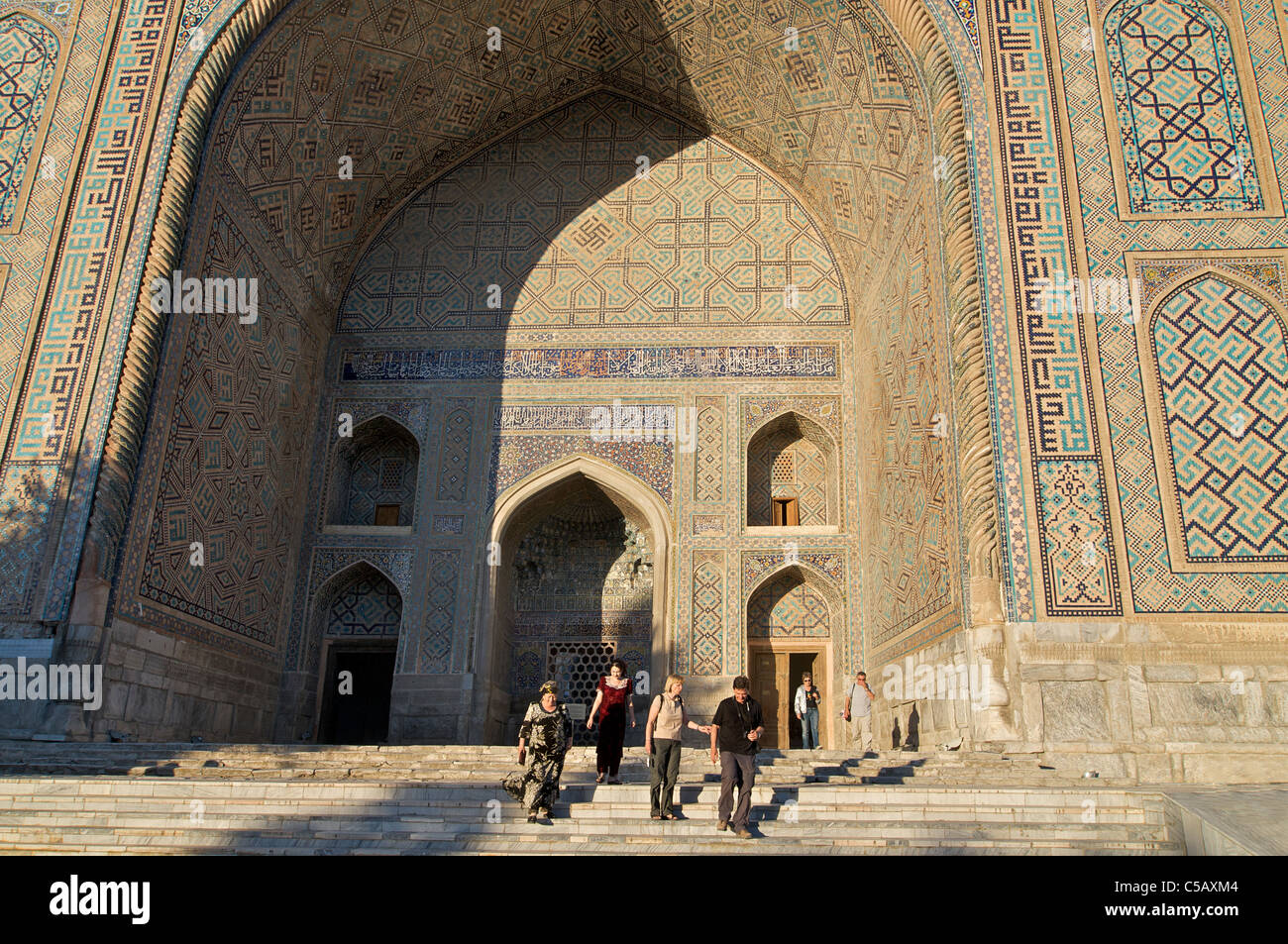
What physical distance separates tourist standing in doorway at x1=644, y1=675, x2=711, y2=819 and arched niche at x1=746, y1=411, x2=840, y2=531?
520 cm

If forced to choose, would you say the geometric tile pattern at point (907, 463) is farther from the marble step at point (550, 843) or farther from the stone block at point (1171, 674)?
the marble step at point (550, 843)

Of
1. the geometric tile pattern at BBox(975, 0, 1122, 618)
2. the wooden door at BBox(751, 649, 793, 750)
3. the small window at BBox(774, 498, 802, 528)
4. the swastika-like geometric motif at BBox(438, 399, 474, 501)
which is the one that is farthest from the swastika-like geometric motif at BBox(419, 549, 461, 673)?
the geometric tile pattern at BBox(975, 0, 1122, 618)

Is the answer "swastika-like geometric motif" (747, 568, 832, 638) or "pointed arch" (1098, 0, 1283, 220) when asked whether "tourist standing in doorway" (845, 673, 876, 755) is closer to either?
"swastika-like geometric motif" (747, 568, 832, 638)

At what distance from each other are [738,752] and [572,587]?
6144mm

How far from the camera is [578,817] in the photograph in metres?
4.66

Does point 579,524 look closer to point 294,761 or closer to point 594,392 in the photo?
point 594,392

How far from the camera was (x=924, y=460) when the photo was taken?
25.7 feet

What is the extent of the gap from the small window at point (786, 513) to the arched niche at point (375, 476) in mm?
3589

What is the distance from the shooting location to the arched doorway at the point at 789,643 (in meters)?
9.57

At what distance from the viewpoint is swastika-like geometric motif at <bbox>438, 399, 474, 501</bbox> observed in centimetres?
997

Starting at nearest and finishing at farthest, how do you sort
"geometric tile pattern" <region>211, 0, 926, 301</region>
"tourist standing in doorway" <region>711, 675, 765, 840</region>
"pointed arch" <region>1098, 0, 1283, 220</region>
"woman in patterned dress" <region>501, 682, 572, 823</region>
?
"tourist standing in doorway" <region>711, 675, 765, 840</region>
"woman in patterned dress" <region>501, 682, 572, 823</region>
"pointed arch" <region>1098, 0, 1283, 220</region>
"geometric tile pattern" <region>211, 0, 926, 301</region>

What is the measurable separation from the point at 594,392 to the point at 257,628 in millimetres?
3829

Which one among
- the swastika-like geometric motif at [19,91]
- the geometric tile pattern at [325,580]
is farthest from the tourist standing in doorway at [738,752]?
the swastika-like geometric motif at [19,91]

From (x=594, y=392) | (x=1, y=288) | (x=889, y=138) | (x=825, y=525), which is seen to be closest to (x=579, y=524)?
(x=594, y=392)
